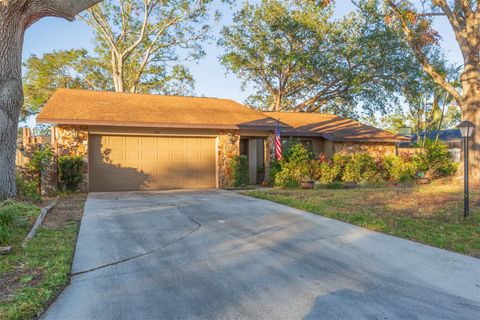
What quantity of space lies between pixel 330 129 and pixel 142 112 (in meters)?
9.51

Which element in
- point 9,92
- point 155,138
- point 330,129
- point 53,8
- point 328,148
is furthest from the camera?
point 330,129

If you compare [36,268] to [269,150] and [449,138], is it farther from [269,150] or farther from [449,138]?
[449,138]

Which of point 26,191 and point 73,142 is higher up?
point 73,142

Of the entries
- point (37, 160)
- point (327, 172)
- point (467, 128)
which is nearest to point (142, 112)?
point (37, 160)

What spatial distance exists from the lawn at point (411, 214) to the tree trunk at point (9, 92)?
646 centimetres

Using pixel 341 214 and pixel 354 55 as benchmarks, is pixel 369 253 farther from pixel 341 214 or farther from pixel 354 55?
pixel 354 55

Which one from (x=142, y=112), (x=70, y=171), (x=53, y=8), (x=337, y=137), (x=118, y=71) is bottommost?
(x=70, y=171)

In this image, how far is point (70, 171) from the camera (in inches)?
423

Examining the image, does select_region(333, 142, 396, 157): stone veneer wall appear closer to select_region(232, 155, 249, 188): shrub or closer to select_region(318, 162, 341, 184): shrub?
select_region(318, 162, 341, 184): shrub

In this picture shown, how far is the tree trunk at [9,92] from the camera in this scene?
739 centimetres

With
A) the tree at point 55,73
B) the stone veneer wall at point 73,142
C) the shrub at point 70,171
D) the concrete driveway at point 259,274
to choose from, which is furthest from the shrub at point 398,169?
the tree at point 55,73

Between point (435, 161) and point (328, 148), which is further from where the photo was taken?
point (328, 148)

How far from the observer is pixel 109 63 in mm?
25641

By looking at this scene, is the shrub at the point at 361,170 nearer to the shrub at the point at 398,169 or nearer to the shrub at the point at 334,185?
the shrub at the point at 398,169
